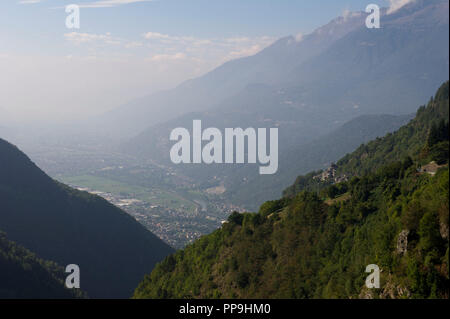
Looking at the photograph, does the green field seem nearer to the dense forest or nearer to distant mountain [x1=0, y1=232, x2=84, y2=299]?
distant mountain [x1=0, y1=232, x2=84, y2=299]

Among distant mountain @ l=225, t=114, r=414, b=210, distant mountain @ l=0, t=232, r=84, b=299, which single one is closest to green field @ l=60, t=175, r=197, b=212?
distant mountain @ l=225, t=114, r=414, b=210

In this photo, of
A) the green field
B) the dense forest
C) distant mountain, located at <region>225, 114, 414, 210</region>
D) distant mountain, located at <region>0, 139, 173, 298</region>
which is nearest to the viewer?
the dense forest

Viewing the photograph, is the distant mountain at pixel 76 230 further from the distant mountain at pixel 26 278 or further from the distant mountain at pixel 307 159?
the distant mountain at pixel 307 159

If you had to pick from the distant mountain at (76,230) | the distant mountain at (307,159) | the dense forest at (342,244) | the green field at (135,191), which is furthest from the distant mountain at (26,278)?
the distant mountain at (307,159)

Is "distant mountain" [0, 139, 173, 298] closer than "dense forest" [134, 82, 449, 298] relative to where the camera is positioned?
No

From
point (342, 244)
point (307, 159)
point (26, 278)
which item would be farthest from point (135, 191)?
point (342, 244)

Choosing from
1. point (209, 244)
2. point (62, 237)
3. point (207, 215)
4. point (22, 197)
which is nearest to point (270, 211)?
point (209, 244)
